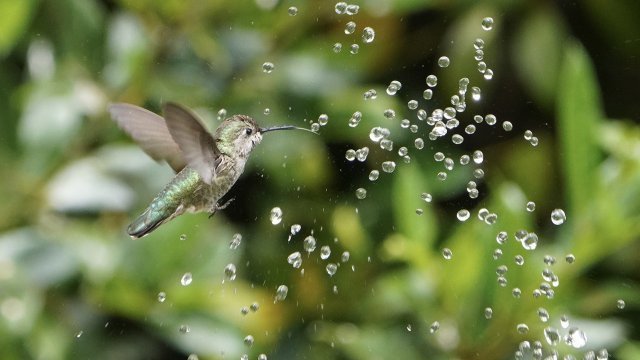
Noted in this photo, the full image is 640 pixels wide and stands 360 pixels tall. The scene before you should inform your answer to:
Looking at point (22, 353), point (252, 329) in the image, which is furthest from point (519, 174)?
point (22, 353)

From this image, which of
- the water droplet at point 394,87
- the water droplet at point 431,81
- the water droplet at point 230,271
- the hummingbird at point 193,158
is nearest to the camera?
the hummingbird at point 193,158

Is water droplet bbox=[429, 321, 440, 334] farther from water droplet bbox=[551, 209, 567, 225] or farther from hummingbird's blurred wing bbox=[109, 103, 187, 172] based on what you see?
hummingbird's blurred wing bbox=[109, 103, 187, 172]

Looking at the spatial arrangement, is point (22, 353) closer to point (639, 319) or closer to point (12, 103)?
point (12, 103)

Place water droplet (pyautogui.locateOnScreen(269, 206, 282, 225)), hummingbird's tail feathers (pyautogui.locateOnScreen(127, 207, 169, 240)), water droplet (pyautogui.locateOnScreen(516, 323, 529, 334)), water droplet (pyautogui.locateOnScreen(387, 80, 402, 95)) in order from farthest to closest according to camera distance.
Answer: water droplet (pyautogui.locateOnScreen(387, 80, 402, 95)), water droplet (pyautogui.locateOnScreen(269, 206, 282, 225)), water droplet (pyautogui.locateOnScreen(516, 323, 529, 334)), hummingbird's tail feathers (pyautogui.locateOnScreen(127, 207, 169, 240))

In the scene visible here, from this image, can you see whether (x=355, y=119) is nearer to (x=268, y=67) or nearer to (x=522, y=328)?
(x=268, y=67)

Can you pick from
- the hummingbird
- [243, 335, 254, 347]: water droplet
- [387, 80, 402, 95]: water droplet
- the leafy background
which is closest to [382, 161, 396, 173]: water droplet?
the leafy background

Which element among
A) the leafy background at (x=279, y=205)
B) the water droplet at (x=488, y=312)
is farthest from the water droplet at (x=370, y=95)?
the water droplet at (x=488, y=312)

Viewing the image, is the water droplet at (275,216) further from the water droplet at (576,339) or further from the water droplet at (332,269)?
the water droplet at (576,339)
